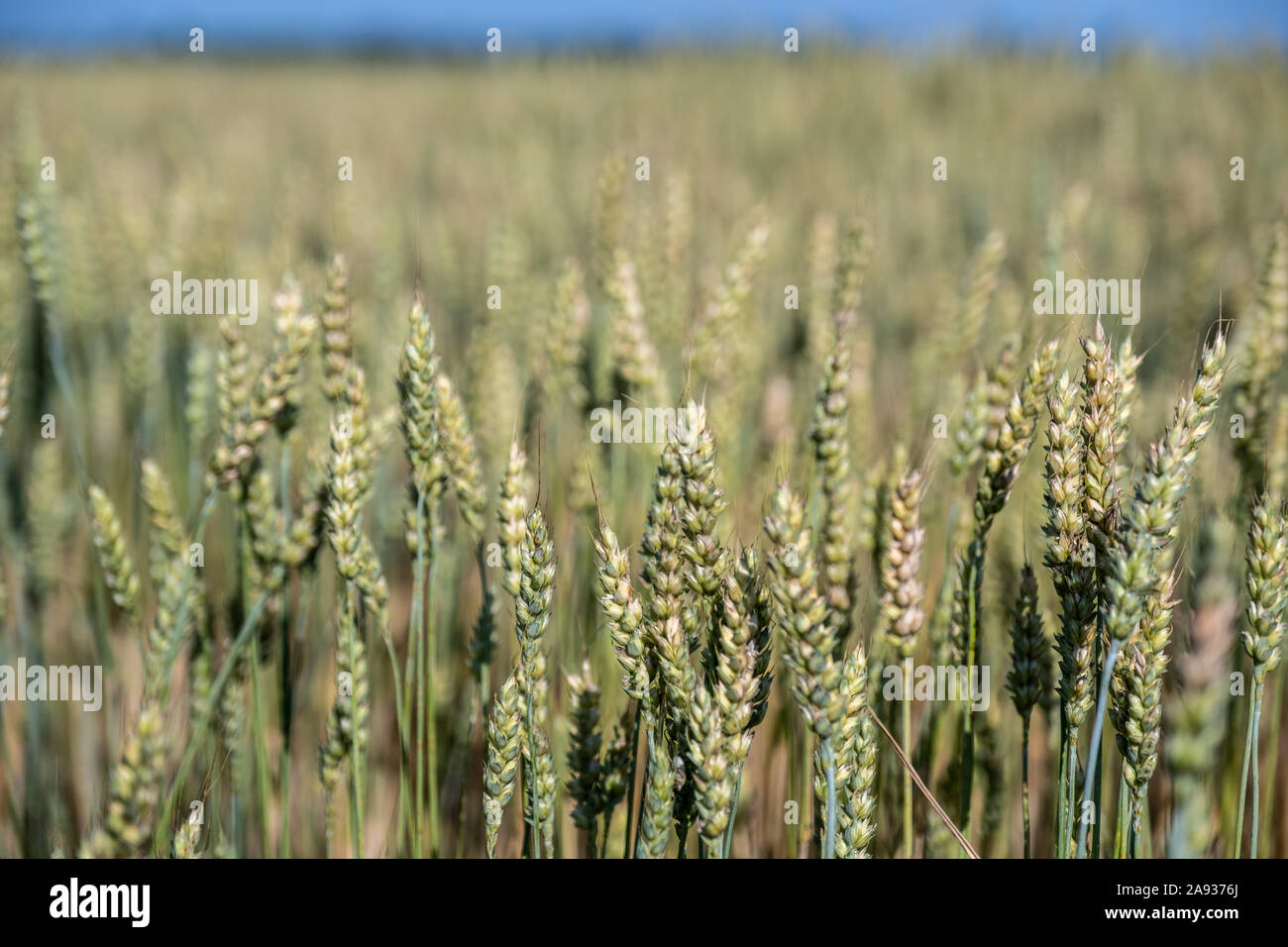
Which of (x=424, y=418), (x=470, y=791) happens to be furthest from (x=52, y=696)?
(x=424, y=418)

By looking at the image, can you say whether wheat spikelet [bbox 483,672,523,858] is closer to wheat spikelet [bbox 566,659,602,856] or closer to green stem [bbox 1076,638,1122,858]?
wheat spikelet [bbox 566,659,602,856]

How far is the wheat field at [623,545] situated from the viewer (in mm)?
1008

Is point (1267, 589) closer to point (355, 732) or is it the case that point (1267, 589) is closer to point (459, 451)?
point (459, 451)

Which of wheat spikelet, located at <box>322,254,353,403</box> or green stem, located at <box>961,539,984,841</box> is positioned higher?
wheat spikelet, located at <box>322,254,353,403</box>

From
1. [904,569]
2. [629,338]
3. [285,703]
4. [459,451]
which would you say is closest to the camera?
[904,569]

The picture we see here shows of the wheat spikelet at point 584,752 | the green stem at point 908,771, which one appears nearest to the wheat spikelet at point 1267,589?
the green stem at point 908,771

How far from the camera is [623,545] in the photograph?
6.07 feet

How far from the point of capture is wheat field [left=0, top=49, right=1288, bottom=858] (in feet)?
3.31

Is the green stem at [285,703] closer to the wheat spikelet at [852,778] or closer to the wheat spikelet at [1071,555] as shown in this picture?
the wheat spikelet at [852,778]

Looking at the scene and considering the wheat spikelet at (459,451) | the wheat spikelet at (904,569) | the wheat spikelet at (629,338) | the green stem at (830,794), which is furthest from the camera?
the wheat spikelet at (629,338)

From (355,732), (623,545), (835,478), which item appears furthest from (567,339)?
(355,732)

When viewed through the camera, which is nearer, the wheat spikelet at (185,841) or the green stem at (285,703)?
the wheat spikelet at (185,841)

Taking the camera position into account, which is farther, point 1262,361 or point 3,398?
point 1262,361

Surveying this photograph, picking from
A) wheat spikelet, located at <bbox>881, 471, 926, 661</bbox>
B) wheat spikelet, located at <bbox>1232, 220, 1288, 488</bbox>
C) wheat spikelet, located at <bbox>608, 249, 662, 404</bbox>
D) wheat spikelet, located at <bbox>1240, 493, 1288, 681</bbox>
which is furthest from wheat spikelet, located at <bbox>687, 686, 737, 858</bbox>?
wheat spikelet, located at <bbox>1232, 220, 1288, 488</bbox>
